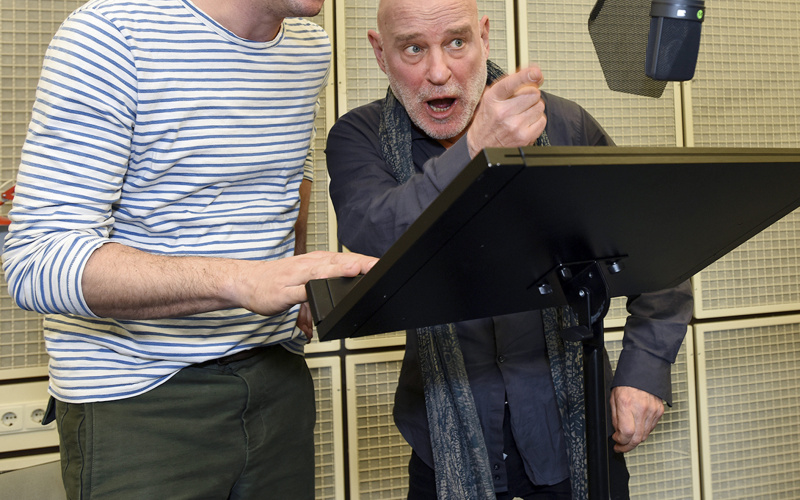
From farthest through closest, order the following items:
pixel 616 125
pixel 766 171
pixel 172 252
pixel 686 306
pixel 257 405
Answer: pixel 616 125
pixel 686 306
pixel 257 405
pixel 172 252
pixel 766 171

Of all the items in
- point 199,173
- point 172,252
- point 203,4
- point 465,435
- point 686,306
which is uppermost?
point 203,4

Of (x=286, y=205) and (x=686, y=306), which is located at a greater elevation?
(x=286, y=205)

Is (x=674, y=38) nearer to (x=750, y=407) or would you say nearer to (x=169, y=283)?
(x=169, y=283)

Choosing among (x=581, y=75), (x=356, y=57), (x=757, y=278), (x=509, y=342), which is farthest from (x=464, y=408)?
(x=757, y=278)

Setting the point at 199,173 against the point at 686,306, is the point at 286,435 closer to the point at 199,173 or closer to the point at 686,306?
the point at 199,173

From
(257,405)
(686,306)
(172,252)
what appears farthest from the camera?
(686,306)

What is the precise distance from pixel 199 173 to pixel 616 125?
1.66 metres

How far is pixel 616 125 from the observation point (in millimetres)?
2326

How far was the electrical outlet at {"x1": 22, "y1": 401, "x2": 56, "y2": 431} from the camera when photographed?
184 centimetres

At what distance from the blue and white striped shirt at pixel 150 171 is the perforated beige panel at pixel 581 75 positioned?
1.20 metres

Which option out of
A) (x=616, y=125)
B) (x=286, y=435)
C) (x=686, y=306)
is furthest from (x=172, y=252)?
(x=616, y=125)

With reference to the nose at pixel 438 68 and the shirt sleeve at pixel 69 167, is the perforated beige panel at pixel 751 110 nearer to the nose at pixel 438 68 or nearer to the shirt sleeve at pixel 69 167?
the nose at pixel 438 68

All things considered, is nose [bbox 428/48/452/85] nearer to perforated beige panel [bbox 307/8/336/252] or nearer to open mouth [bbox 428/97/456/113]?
open mouth [bbox 428/97/456/113]

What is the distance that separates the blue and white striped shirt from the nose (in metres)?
0.25
